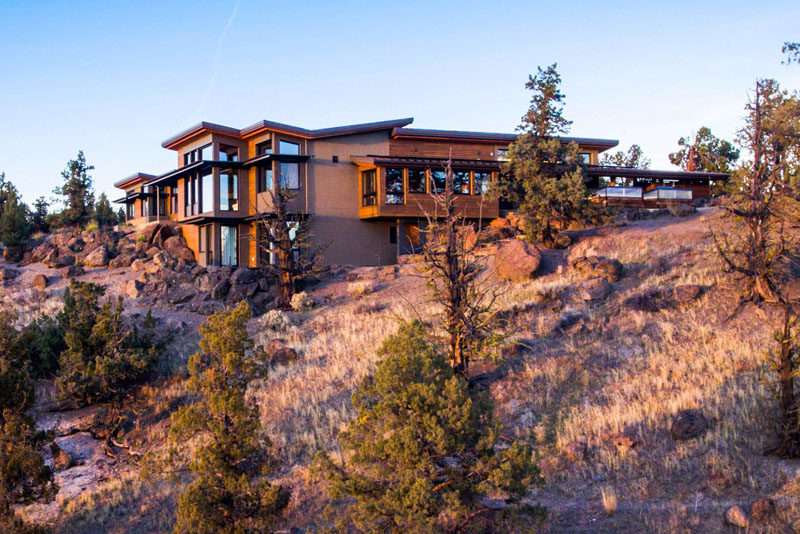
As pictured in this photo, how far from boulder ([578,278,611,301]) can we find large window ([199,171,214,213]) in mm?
18657

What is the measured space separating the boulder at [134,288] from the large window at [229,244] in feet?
19.6

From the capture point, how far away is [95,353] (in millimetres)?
16031

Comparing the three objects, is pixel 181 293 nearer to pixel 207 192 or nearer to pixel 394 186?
pixel 207 192

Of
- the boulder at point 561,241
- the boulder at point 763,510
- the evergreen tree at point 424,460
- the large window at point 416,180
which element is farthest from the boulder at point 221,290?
the boulder at point 763,510

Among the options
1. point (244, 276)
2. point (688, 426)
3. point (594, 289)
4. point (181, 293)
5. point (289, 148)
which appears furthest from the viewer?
point (289, 148)

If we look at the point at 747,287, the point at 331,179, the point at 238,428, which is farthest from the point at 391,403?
the point at 331,179

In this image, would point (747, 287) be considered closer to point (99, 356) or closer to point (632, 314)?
point (632, 314)

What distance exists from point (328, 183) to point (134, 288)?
9.83 meters

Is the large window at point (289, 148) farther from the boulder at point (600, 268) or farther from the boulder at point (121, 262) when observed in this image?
the boulder at point (600, 268)

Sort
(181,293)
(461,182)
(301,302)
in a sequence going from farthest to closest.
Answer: (461,182), (181,293), (301,302)

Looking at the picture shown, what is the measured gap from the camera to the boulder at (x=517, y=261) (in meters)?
21.3

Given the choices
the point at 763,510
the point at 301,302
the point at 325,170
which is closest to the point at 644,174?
the point at 325,170

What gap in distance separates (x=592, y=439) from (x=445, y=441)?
15.2ft

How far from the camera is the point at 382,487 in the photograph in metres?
7.46
